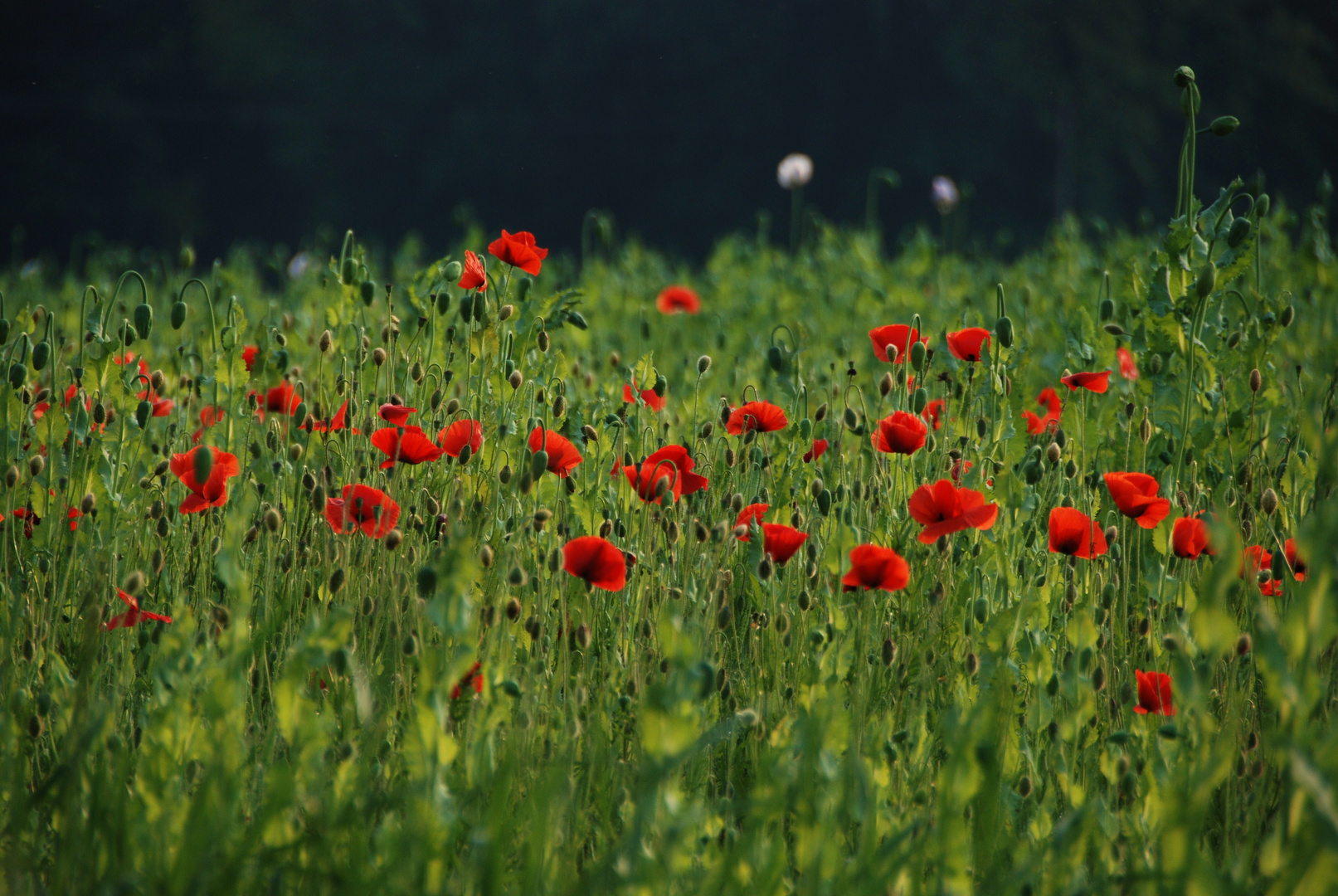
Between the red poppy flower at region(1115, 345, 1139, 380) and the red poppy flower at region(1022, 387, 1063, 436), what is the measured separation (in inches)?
7.4

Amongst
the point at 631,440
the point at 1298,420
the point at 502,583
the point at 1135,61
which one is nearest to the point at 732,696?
the point at 502,583

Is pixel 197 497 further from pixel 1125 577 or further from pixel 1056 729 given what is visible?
pixel 1125 577

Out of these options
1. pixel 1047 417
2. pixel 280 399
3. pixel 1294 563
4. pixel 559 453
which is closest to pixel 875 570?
pixel 559 453

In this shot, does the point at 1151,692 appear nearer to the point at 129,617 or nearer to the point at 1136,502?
the point at 1136,502

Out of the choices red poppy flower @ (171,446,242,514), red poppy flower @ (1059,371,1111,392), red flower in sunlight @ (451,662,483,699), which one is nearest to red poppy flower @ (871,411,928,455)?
red poppy flower @ (1059,371,1111,392)

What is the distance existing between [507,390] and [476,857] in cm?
138

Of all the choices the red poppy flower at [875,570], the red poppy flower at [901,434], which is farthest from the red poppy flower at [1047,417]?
the red poppy flower at [875,570]

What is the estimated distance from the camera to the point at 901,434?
1.85 m

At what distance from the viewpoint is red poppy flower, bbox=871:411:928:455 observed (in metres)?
1.84

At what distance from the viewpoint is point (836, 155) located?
53.2 feet

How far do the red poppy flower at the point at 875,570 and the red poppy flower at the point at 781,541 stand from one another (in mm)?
178

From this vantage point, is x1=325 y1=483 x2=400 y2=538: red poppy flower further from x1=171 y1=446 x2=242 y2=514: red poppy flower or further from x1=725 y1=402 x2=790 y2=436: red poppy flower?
x1=725 y1=402 x2=790 y2=436: red poppy flower

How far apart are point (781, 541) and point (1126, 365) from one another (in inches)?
59.5

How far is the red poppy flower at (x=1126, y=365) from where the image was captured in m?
2.80
